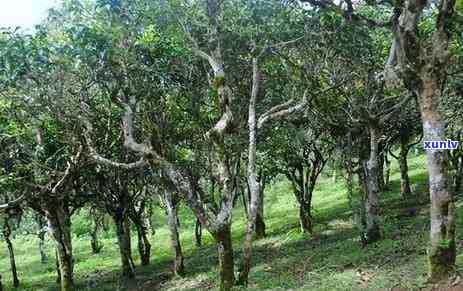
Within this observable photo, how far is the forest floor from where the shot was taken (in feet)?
64.5

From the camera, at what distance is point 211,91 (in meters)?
25.8

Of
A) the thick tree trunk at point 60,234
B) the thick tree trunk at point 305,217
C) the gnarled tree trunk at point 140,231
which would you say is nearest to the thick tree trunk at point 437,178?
the thick tree trunk at point 60,234

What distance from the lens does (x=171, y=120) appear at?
2880cm

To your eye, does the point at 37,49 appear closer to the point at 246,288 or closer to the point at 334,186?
the point at 246,288

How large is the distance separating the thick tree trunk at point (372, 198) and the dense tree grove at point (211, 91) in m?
0.06

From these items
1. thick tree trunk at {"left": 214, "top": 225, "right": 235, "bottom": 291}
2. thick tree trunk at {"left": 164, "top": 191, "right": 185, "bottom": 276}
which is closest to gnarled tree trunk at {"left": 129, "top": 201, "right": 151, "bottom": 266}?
thick tree trunk at {"left": 164, "top": 191, "right": 185, "bottom": 276}

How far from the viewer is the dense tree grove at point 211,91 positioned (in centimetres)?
1491

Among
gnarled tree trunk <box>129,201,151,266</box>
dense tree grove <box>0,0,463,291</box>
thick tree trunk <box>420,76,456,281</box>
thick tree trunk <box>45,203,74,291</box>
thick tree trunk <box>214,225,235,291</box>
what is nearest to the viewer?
thick tree trunk <box>420,76,456,281</box>

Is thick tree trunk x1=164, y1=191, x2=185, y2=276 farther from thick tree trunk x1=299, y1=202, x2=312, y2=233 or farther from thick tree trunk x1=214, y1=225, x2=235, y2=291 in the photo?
thick tree trunk x1=299, y1=202, x2=312, y2=233

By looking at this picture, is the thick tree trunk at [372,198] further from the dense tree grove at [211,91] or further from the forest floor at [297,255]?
the forest floor at [297,255]

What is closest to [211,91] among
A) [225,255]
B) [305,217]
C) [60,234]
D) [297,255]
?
[225,255]

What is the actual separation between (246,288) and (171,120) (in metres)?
11.8

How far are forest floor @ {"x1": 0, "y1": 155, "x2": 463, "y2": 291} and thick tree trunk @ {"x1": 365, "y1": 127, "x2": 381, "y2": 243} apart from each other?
70 cm

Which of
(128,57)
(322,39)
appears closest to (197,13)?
(128,57)
